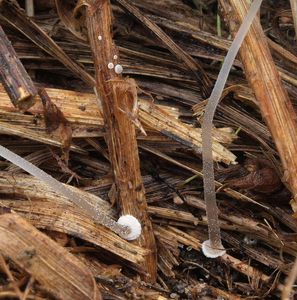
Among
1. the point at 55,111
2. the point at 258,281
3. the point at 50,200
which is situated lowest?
the point at 258,281

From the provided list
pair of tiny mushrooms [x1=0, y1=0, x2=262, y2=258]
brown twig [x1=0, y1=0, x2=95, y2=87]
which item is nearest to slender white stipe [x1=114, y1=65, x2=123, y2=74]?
pair of tiny mushrooms [x1=0, y1=0, x2=262, y2=258]

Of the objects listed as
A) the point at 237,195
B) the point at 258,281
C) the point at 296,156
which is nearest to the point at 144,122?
the point at 237,195

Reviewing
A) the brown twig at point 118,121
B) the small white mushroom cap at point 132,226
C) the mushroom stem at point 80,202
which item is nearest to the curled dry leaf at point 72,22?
the brown twig at point 118,121

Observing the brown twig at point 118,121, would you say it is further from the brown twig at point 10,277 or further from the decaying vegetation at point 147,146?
→ the brown twig at point 10,277

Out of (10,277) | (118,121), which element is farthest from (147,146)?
(10,277)

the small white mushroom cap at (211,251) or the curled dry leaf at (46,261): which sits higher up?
the small white mushroom cap at (211,251)

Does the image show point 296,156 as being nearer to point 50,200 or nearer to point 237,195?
point 237,195
